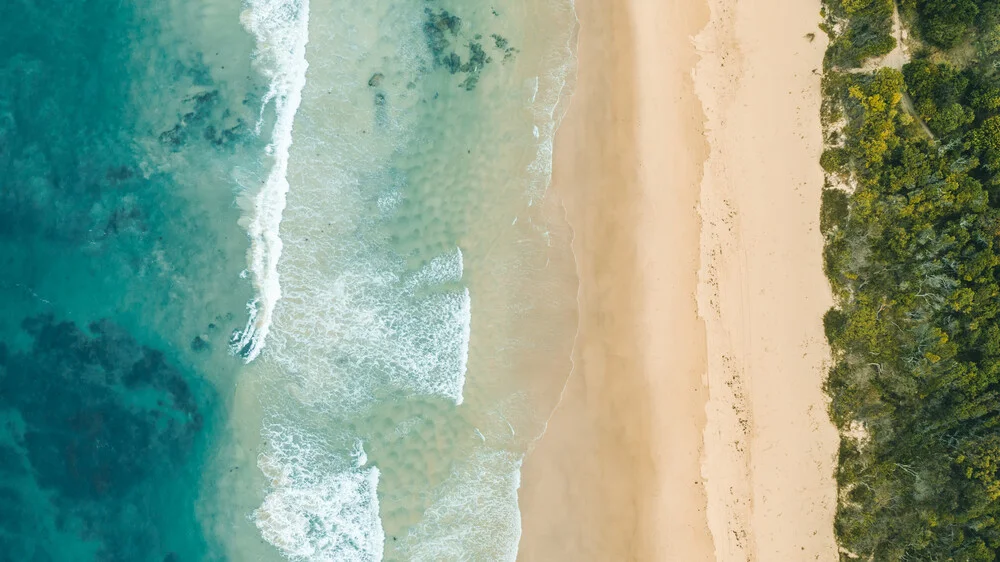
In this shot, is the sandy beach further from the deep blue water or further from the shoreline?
the deep blue water

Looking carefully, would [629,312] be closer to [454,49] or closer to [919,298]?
[919,298]

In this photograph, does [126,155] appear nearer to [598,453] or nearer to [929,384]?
[598,453]

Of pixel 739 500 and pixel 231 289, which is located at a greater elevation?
pixel 231 289

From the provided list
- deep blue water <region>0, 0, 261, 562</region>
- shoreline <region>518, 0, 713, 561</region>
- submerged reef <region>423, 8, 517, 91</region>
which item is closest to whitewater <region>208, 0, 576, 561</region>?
submerged reef <region>423, 8, 517, 91</region>

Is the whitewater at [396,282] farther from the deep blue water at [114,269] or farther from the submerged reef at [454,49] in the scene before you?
the deep blue water at [114,269]

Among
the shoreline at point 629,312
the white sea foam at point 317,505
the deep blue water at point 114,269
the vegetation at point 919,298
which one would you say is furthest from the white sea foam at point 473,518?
the vegetation at point 919,298

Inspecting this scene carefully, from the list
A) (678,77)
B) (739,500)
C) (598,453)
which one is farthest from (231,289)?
(739,500)
